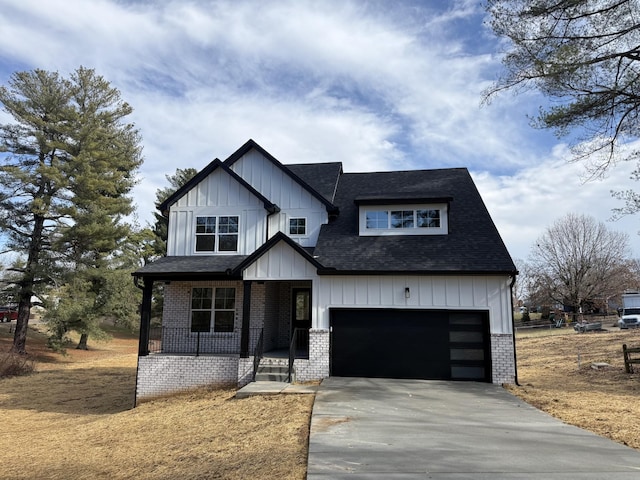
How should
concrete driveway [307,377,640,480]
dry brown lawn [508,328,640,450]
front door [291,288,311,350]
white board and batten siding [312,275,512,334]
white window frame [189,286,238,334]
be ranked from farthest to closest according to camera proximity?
front door [291,288,311,350], white window frame [189,286,238,334], white board and batten siding [312,275,512,334], dry brown lawn [508,328,640,450], concrete driveway [307,377,640,480]

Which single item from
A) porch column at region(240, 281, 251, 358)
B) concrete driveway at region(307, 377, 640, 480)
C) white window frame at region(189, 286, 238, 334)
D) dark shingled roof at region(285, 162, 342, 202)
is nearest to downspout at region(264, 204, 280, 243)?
dark shingled roof at region(285, 162, 342, 202)

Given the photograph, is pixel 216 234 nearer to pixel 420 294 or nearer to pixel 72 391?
pixel 420 294

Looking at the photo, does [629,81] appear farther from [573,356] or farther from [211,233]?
[211,233]

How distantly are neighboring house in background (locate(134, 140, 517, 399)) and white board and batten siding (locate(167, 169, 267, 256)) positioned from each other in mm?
38

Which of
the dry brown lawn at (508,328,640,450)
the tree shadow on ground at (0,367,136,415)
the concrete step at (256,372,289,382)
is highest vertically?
the concrete step at (256,372,289,382)

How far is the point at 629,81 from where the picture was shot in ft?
36.3

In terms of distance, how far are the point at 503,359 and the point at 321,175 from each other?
9.81m

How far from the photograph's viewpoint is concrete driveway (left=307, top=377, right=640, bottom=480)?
5.16 m

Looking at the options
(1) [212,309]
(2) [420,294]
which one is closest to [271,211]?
(1) [212,309]

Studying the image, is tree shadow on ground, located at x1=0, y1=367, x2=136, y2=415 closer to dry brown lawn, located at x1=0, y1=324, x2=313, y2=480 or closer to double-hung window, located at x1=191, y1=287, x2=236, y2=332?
dry brown lawn, located at x1=0, y1=324, x2=313, y2=480

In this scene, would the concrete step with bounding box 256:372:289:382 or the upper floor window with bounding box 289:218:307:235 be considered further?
the upper floor window with bounding box 289:218:307:235

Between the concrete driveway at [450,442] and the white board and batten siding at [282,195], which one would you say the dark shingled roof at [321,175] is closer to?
the white board and batten siding at [282,195]

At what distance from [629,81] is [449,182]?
668 cm

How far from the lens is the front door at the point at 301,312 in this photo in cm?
1533
